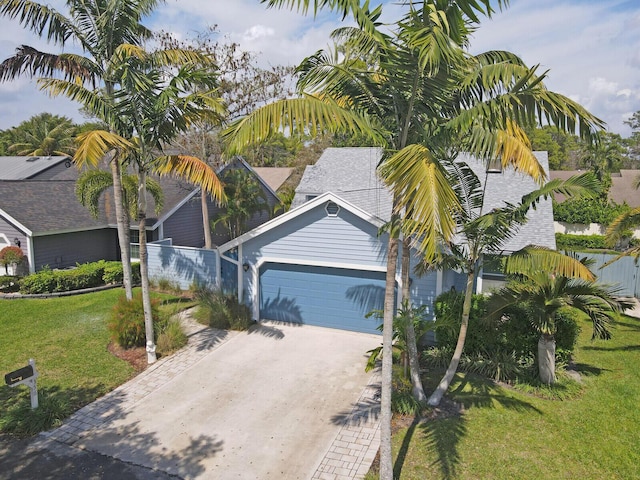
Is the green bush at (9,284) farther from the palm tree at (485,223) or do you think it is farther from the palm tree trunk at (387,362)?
the palm tree trunk at (387,362)

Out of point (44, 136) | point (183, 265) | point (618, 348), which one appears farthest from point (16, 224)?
point (44, 136)

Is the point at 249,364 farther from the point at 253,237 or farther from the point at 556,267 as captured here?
the point at 556,267

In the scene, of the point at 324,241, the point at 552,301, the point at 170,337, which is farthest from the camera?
the point at 324,241

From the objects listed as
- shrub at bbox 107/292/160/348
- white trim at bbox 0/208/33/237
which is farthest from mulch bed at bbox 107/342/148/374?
white trim at bbox 0/208/33/237

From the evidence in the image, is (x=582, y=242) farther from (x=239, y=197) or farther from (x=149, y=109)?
(x=149, y=109)

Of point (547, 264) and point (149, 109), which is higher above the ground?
point (149, 109)

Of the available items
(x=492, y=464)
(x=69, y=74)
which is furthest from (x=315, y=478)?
(x=69, y=74)

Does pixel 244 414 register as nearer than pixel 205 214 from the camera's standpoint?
Yes

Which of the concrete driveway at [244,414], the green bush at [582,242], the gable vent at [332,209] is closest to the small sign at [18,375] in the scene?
the concrete driveway at [244,414]
